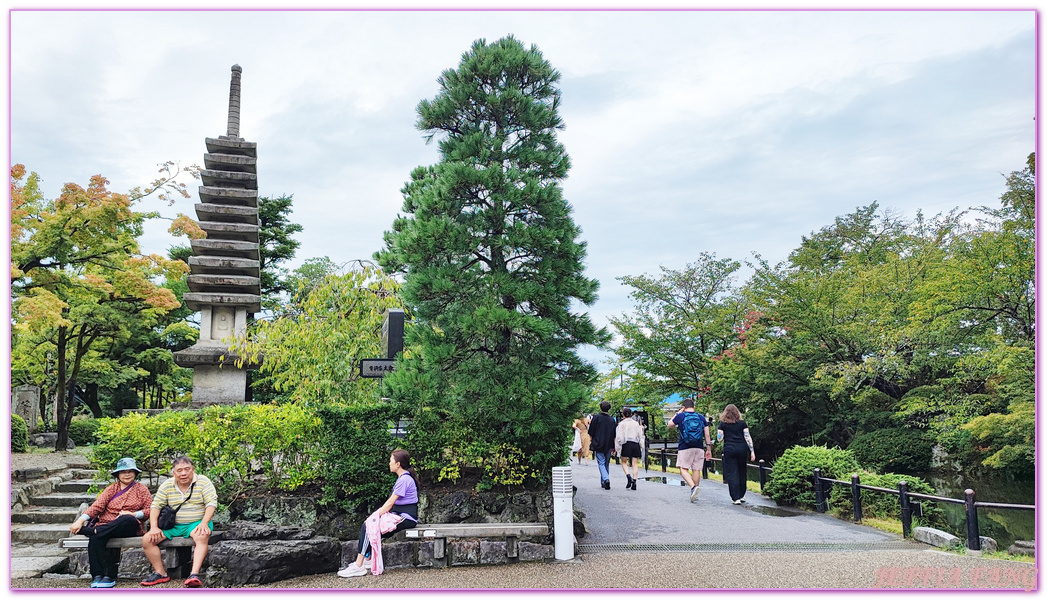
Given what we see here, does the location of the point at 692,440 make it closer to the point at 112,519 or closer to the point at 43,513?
the point at 112,519

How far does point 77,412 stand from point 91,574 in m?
33.0

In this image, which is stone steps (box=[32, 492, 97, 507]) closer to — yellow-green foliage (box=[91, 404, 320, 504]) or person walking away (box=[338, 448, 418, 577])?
yellow-green foliage (box=[91, 404, 320, 504])

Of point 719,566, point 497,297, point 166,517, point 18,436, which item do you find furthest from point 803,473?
point 18,436

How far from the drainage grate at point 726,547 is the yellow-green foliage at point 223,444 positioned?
3.69 m

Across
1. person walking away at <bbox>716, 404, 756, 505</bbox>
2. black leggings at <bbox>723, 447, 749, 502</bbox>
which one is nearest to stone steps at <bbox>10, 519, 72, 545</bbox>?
person walking away at <bbox>716, 404, 756, 505</bbox>

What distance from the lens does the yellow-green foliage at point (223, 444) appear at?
8.47 m

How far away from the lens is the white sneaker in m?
7.26

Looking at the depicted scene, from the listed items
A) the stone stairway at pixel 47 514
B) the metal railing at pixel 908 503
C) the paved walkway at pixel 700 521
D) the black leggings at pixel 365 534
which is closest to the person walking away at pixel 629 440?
the paved walkway at pixel 700 521

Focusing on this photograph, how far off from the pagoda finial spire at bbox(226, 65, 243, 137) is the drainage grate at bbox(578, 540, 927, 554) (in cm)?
1720

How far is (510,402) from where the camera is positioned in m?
8.78

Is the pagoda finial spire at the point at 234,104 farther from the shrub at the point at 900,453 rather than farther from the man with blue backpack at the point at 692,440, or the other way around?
the shrub at the point at 900,453

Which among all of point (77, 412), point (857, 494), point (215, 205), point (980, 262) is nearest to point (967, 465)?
point (980, 262)

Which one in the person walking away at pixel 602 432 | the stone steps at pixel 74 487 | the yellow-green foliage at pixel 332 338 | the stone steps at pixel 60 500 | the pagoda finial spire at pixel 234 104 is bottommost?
the stone steps at pixel 60 500

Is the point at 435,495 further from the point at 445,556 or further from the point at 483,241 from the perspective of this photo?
the point at 483,241
